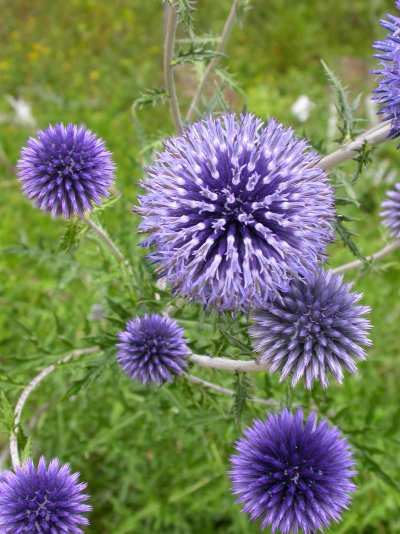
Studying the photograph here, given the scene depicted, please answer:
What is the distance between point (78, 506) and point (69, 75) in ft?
21.0

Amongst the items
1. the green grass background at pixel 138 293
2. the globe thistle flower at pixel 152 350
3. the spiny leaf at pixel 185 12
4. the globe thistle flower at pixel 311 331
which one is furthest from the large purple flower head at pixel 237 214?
the globe thistle flower at pixel 152 350

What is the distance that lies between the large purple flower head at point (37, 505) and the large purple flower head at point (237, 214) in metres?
0.80

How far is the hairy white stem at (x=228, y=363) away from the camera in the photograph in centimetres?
223

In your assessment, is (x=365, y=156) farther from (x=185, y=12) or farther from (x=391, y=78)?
(x=185, y=12)

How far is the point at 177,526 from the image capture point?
376 centimetres

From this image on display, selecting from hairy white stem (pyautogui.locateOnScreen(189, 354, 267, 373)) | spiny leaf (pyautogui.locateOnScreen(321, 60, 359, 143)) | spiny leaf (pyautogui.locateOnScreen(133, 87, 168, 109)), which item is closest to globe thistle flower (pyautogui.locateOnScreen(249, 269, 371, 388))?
hairy white stem (pyautogui.locateOnScreen(189, 354, 267, 373))

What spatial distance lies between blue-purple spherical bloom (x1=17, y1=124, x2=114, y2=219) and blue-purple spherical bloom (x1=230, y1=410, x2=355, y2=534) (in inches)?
43.7

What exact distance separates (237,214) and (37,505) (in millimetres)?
1182

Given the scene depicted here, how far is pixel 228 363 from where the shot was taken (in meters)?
2.33

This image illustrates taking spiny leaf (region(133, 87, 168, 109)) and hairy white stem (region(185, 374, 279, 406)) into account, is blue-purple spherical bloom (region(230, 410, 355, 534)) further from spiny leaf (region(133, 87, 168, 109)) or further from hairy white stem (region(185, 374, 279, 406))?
spiny leaf (region(133, 87, 168, 109))

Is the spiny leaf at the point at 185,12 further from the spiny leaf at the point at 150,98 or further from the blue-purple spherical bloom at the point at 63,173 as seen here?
the blue-purple spherical bloom at the point at 63,173

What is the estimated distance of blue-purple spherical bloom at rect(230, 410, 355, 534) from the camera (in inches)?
82.2

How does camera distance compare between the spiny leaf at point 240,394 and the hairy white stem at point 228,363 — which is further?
the hairy white stem at point 228,363

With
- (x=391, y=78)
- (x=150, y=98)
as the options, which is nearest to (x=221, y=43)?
(x=150, y=98)
